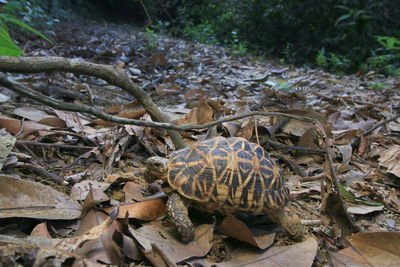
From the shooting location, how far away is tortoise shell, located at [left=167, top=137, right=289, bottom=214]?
2168 mm

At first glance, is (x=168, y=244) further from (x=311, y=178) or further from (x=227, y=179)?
(x=311, y=178)

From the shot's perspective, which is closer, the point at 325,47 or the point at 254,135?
the point at 254,135

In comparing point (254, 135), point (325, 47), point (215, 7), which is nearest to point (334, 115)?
point (254, 135)

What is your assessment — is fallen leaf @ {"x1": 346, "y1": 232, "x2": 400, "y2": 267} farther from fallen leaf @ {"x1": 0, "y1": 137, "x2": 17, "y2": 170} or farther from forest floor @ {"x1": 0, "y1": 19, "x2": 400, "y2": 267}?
fallen leaf @ {"x1": 0, "y1": 137, "x2": 17, "y2": 170}

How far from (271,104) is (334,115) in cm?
87

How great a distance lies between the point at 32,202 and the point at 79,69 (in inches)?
37.9

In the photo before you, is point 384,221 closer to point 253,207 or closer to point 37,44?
point 253,207

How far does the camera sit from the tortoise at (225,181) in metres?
2.16

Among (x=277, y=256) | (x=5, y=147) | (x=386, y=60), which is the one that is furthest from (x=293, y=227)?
(x=386, y=60)

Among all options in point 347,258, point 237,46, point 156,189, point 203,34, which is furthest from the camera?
point 203,34

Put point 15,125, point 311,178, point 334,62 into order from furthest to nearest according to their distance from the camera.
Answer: point 334,62, point 311,178, point 15,125

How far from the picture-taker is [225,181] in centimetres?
219

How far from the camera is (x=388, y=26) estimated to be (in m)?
10.7

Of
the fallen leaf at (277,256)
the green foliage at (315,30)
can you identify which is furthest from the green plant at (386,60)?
the fallen leaf at (277,256)
